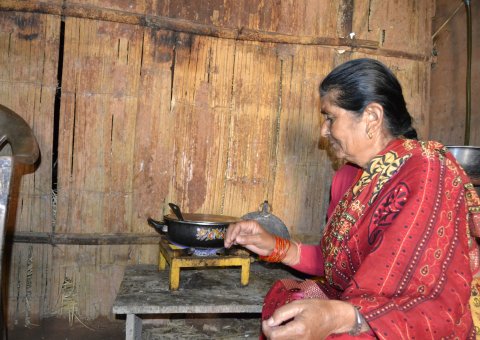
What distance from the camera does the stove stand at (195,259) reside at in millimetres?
2492

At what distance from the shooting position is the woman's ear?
5.31 feet

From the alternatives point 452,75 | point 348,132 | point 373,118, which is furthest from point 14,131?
point 452,75

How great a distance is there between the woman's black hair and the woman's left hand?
823 millimetres

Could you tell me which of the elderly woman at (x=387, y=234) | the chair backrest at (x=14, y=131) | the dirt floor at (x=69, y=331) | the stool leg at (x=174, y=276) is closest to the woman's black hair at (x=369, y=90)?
the elderly woman at (x=387, y=234)

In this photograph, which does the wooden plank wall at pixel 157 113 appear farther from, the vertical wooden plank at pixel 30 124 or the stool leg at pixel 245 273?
the stool leg at pixel 245 273

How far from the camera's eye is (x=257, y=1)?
10.5ft

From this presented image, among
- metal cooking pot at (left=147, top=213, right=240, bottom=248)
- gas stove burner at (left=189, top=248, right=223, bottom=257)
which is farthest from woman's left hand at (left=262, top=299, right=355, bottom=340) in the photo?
gas stove burner at (left=189, top=248, right=223, bottom=257)

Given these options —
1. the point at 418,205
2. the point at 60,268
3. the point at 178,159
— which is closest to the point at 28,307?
the point at 60,268

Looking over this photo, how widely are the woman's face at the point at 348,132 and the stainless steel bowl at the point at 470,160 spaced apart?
40.1 inches

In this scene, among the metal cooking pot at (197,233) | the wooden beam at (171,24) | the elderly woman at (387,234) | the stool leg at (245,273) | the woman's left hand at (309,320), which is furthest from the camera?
the wooden beam at (171,24)

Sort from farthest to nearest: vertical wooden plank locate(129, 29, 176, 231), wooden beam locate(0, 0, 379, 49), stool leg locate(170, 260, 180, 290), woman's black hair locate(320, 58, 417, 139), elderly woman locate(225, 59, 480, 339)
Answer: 1. vertical wooden plank locate(129, 29, 176, 231)
2. wooden beam locate(0, 0, 379, 49)
3. stool leg locate(170, 260, 180, 290)
4. woman's black hair locate(320, 58, 417, 139)
5. elderly woman locate(225, 59, 480, 339)

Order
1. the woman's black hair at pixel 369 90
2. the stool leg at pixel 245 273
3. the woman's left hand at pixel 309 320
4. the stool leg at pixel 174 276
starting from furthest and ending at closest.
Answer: the stool leg at pixel 245 273, the stool leg at pixel 174 276, the woman's black hair at pixel 369 90, the woman's left hand at pixel 309 320

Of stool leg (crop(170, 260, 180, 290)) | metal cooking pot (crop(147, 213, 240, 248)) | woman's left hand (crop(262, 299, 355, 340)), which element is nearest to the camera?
woman's left hand (crop(262, 299, 355, 340))

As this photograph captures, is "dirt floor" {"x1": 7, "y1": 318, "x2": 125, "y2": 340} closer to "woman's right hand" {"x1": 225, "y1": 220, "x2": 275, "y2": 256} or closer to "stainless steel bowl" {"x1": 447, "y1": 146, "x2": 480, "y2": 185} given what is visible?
"woman's right hand" {"x1": 225, "y1": 220, "x2": 275, "y2": 256}
